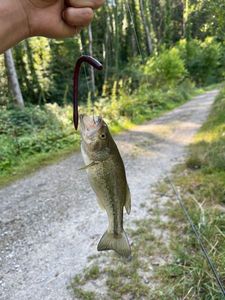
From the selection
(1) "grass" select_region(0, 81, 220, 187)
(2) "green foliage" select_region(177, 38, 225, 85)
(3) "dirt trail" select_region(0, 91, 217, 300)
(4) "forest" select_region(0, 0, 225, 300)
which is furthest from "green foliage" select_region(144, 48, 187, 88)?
(3) "dirt trail" select_region(0, 91, 217, 300)

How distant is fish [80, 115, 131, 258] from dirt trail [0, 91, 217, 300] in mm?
2420

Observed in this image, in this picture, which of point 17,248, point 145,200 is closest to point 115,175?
point 17,248

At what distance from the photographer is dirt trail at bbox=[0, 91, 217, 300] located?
14.3ft

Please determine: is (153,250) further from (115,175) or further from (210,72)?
(210,72)

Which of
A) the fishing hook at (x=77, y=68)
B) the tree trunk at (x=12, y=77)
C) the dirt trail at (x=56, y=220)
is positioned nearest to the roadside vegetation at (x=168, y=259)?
the dirt trail at (x=56, y=220)

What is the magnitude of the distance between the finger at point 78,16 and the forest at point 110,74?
2.21m

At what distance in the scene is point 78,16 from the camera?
153 cm

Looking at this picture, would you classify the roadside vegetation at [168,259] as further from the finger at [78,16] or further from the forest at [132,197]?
the finger at [78,16]

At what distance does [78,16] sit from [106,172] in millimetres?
619

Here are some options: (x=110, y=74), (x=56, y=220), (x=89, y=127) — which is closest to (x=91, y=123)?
(x=89, y=127)

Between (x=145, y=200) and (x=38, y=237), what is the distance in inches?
70.8

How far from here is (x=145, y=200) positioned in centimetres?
625

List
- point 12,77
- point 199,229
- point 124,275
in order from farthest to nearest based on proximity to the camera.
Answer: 1. point 12,77
2. point 199,229
3. point 124,275

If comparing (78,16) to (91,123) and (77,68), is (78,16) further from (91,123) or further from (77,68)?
(91,123)
